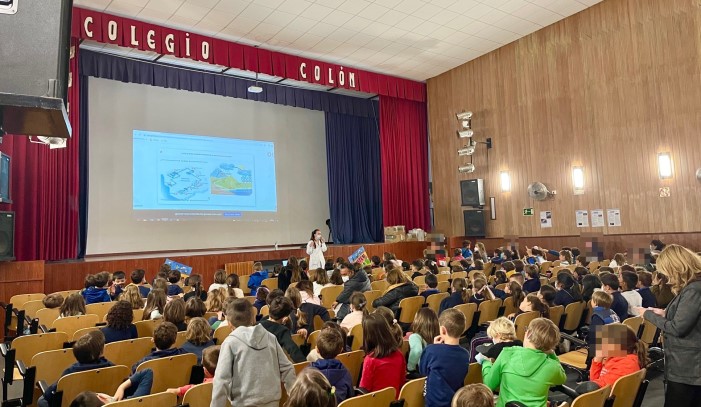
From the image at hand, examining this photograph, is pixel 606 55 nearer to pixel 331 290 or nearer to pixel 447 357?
pixel 331 290

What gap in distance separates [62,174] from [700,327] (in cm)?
1062

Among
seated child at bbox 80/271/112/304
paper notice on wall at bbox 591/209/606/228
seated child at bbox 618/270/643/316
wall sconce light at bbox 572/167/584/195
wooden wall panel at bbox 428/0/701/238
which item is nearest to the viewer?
seated child at bbox 618/270/643/316

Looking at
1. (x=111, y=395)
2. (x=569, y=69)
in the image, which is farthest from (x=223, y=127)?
(x=111, y=395)

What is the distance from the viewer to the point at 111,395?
126 inches

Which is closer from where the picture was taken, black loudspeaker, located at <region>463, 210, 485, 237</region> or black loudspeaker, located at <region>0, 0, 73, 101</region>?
black loudspeaker, located at <region>0, 0, 73, 101</region>

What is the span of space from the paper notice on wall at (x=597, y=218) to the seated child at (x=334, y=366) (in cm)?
961

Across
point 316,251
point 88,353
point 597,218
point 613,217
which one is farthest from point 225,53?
point 88,353

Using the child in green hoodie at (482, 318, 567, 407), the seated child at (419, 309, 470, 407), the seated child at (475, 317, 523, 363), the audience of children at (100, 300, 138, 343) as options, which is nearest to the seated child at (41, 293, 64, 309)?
the audience of children at (100, 300, 138, 343)

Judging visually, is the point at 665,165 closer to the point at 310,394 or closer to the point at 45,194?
the point at 310,394

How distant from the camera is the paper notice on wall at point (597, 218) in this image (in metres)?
11.1

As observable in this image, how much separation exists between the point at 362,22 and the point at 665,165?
266 inches

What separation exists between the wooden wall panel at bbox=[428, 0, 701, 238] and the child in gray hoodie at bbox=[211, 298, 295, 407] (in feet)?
31.3

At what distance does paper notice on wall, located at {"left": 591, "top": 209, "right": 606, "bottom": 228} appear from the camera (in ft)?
36.3

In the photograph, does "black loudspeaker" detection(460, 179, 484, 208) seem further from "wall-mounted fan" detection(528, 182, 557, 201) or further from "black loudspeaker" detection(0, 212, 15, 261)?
"black loudspeaker" detection(0, 212, 15, 261)
